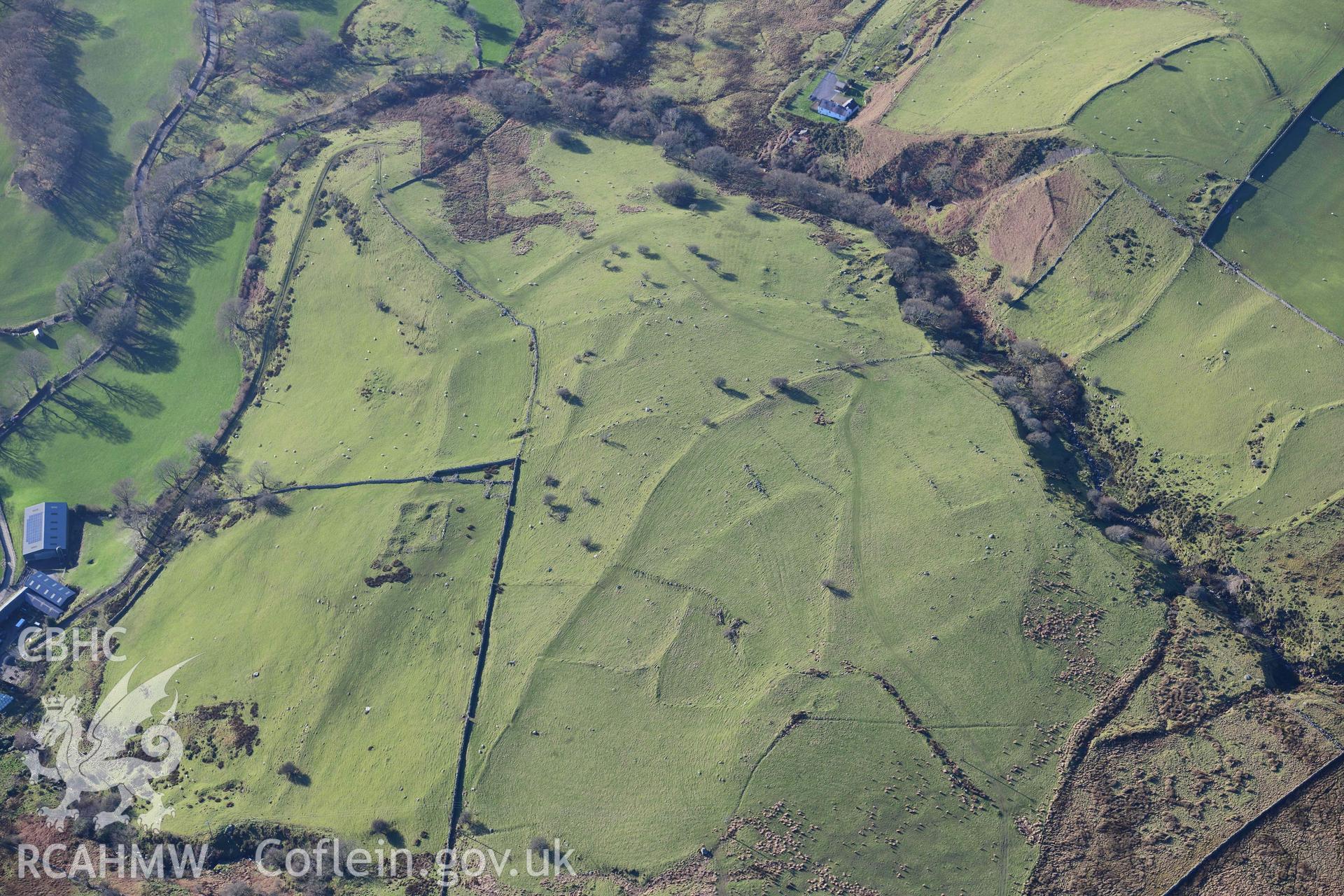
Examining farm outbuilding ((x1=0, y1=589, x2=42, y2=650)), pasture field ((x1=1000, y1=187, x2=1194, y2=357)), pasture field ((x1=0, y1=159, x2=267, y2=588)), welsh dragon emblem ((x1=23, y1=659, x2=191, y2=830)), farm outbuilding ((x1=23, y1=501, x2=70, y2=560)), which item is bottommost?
welsh dragon emblem ((x1=23, y1=659, x2=191, y2=830))

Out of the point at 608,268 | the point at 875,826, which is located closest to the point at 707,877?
the point at 875,826

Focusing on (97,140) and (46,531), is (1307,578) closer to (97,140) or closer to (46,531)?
(46,531)

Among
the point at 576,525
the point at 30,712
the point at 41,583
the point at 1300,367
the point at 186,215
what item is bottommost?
the point at 30,712

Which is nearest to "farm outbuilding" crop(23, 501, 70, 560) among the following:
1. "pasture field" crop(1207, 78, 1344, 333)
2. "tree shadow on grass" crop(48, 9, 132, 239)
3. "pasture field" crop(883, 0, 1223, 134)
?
"tree shadow on grass" crop(48, 9, 132, 239)

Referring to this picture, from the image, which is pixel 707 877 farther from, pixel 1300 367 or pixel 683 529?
pixel 1300 367

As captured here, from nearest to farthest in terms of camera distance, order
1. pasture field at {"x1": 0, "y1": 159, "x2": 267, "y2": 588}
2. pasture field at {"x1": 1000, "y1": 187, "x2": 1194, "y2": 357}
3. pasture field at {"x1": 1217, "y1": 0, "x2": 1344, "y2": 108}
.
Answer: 1. pasture field at {"x1": 1000, "y1": 187, "x2": 1194, "y2": 357}
2. pasture field at {"x1": 1217, "y1": 0, "x2": 1344, "y2": 108}
3. pasture field at {"x1": 0, "y1": 159, "x2": 267, "y2": 588}

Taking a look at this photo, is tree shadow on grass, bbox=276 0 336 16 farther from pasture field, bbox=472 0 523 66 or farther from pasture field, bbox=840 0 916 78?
pasture field, bbox=840 0 916 78
